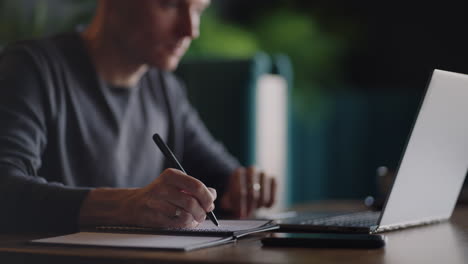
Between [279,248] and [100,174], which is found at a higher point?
[279,248]

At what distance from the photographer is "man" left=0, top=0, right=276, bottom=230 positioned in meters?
1.15

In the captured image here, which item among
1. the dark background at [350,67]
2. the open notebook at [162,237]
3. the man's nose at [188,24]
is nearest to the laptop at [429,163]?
the open notebook at [162,237]

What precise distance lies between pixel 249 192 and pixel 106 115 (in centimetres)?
42

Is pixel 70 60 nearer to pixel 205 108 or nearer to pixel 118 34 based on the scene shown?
pixel 118 34

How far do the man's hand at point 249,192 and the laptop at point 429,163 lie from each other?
1.08ft

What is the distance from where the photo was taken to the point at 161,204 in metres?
0.83

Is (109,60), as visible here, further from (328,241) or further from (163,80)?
(328,241)

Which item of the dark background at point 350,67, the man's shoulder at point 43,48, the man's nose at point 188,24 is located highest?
the man's nose at point 188,24

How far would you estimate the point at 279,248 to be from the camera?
2.32 ft

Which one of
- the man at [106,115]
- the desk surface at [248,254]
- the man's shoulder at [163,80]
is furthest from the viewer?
the man's shoulder at [163,80]

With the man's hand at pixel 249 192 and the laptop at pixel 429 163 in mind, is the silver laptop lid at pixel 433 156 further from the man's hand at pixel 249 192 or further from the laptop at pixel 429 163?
the man's hand at pixel 249 192

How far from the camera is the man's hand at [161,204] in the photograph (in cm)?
82

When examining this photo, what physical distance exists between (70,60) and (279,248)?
95 cm

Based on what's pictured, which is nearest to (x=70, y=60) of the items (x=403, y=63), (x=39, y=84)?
(x=39, y=84)
